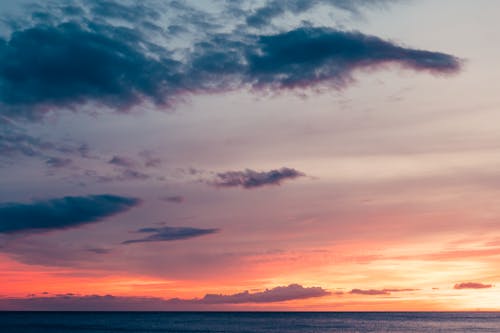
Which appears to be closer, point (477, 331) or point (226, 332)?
point (226, 332)

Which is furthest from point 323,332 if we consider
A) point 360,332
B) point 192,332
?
point 192,332

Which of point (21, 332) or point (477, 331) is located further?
point (477, 331)

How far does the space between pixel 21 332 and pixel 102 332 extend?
21701 millimetres

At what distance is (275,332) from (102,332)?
1945 inches

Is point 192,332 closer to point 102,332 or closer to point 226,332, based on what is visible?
point 226,332

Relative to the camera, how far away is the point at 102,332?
173375 mm

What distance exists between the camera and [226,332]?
16875 centimetres

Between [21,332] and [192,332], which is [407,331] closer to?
[192,332]

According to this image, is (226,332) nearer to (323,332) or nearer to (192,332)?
(192,332)

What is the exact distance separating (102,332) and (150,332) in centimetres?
1358

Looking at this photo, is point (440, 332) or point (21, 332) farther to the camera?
point (440, 332)

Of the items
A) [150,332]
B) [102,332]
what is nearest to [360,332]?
[150,332]

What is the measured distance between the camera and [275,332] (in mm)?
175125

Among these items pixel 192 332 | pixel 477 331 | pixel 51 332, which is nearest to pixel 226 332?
pixel 192 332
